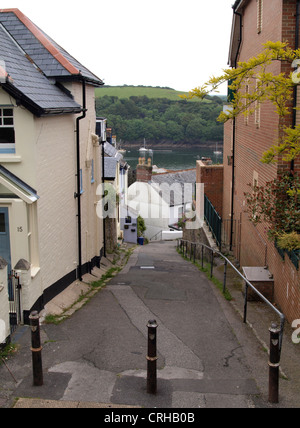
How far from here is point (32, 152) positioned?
10180 mm

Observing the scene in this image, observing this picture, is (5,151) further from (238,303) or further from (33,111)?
(238,303)

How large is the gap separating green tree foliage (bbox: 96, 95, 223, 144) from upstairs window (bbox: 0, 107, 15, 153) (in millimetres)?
126912

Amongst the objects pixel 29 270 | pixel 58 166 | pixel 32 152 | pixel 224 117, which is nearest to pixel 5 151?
pixel 32 152

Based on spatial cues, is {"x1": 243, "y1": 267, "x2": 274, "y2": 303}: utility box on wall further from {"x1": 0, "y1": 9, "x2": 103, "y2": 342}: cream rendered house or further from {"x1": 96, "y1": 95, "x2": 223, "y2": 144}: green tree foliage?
{"x1": 96, "y1": 95, "x2": 223, "y2": 144}: green tree foliage

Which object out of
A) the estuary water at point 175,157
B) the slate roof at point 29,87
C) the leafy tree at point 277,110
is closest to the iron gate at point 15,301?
the slate roof at point 29,87

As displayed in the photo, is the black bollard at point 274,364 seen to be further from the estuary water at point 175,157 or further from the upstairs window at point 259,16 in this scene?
the estuary water at point 175,157

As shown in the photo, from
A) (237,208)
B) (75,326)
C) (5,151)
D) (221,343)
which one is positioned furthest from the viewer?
(237,208)

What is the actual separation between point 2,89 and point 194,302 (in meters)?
6.73

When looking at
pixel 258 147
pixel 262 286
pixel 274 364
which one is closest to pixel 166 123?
pixel 258 147

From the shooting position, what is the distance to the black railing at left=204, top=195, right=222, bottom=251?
65.3ft

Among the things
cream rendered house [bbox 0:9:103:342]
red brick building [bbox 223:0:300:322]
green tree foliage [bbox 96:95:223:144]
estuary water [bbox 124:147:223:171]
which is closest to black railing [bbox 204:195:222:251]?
red brick building [bbox 223:0:300:322]

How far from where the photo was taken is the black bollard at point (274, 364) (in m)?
6.38

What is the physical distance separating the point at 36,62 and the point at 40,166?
393 centimetres

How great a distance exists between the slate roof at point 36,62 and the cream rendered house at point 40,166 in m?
0.03
